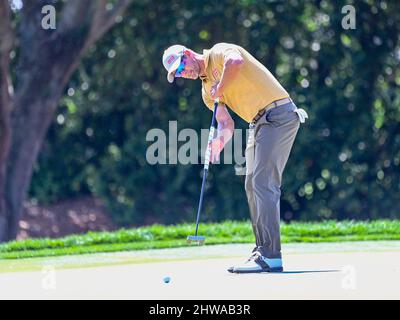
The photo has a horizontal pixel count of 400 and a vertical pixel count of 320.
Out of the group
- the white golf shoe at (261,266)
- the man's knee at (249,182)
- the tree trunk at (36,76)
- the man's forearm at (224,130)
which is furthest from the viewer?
the tree trunk at (36,76)

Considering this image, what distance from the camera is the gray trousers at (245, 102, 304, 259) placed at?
781cm

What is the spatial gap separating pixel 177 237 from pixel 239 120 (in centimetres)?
660

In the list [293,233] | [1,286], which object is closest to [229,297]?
[1,286]

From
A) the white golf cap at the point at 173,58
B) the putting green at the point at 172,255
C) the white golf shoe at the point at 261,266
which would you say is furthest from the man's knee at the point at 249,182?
the putting green at the point at 172,255

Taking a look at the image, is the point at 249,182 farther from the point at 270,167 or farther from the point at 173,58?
the point at 173,58

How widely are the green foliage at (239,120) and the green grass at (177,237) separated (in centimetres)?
629

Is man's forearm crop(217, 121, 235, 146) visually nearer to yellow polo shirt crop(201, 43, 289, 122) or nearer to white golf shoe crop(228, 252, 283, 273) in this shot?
yellow polo shirt crop(201, 43, 289, 122)

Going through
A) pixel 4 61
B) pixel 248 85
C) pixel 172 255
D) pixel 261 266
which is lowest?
pixel 172 255

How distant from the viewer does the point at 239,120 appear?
17.8 meters

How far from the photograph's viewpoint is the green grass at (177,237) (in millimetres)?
10516

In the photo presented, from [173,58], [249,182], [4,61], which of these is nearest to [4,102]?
[4,61]

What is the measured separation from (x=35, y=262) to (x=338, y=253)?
2.48 m

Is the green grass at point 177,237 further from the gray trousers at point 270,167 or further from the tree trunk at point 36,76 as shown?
the tree trunk at point 36,76
